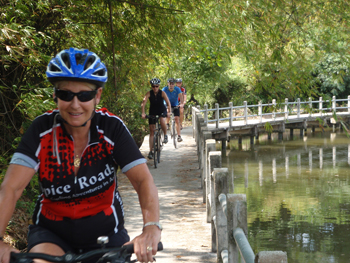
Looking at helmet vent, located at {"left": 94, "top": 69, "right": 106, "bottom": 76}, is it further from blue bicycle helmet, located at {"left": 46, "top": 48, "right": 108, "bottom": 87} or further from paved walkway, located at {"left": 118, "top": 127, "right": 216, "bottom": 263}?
paved walkway, located at {"left": 118, "top": 127, "right": 216, "bottom": 263}

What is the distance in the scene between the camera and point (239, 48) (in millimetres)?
9414

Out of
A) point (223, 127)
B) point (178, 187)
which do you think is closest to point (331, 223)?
point (178, 187)

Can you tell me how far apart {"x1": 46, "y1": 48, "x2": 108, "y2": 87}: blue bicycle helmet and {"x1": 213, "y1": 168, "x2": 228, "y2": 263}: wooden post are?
3.31 metres

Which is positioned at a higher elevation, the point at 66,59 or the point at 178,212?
the point at 66,59

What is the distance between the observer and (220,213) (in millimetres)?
5535

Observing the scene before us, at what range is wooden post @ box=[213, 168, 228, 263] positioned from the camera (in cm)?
547

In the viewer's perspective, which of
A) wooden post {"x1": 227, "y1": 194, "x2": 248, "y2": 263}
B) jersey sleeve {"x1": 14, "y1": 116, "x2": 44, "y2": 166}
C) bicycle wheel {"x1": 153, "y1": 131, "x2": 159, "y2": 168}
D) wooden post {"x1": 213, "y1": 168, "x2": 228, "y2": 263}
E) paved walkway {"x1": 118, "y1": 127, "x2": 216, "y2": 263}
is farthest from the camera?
bicycle wheel {"x1": 153, "y1": 131, "x2": 159, "y2": 168}

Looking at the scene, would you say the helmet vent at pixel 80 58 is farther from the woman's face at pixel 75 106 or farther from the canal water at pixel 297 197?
the canal water at pixel 297 197

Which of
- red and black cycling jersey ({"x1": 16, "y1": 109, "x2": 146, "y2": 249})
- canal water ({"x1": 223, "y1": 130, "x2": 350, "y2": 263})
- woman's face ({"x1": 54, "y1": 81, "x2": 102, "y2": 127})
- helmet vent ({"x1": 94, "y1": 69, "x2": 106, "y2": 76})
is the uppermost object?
helmet vent ({"x1": 94, "y1": 69, "x2": 106, "y2": 76})

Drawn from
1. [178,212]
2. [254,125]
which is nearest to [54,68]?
[178,212]

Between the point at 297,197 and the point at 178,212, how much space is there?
6921 millimetres

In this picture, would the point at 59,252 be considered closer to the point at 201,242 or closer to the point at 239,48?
the point at 201,242

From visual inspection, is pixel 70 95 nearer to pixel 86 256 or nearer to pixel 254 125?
pixel 86 256

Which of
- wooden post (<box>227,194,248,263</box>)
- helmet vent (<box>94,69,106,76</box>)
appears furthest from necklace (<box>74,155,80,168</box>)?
wooden post (<box>227,194,248,263</box>)
